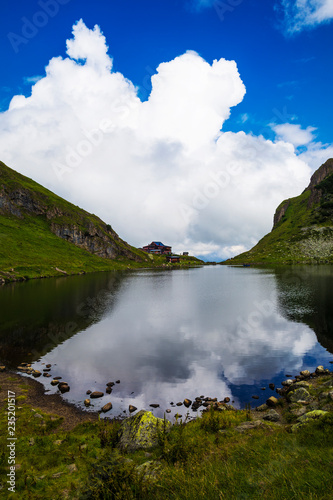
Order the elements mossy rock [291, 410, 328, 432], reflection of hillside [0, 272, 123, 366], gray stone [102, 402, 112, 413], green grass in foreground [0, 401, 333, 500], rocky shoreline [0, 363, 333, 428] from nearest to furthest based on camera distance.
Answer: green grass in foreground [0, 401, 333, 500] → mossy rock [291, 410, 328, 432] → rocky shoreline [0, 363, 333, 428] → gray stone [102, 402, 112, 413] → reflection of hillside [0, 272, 123, 366]

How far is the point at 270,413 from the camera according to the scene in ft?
58.2

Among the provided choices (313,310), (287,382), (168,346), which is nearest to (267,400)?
(287,382)

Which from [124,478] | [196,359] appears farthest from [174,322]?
[124,478]

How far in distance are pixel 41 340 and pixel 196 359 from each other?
23.2 metres

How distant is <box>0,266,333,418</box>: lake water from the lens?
23.3 meters

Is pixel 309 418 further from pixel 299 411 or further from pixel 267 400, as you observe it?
pixel 267 400

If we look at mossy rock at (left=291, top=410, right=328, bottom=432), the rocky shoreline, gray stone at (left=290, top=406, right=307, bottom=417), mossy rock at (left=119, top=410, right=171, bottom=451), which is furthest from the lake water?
mossy rock at (left=291, top=410, right=328, bottom=432)

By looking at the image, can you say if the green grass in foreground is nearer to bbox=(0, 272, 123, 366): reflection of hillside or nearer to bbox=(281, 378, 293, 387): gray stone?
bbox=(281, 378, 293, 387): gray stone

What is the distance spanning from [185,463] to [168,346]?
23.7 meters

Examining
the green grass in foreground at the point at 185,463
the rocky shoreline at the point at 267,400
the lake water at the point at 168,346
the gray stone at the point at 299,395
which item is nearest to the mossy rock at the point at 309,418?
the rocky shoreline at the point at 267,400

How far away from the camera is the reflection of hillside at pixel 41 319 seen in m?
32.8

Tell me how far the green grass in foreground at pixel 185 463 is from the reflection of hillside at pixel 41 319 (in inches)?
647

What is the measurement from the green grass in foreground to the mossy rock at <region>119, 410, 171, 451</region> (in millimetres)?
538

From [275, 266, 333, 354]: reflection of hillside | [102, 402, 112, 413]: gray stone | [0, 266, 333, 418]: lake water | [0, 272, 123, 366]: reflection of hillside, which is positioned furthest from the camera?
[275, 266, 333, 354]: reflection of hillside
